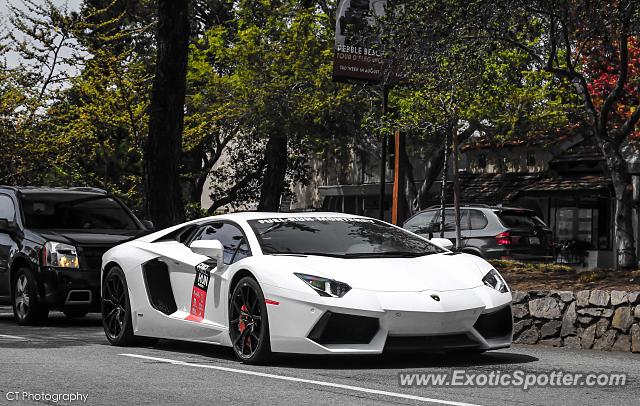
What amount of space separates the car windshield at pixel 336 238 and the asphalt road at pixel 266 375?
2.89 feet

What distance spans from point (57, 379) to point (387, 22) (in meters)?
10.3

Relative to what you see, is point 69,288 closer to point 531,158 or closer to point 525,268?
point 525,268

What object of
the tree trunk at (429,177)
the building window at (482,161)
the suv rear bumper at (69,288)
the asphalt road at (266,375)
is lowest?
the asphalt road at (266,375)

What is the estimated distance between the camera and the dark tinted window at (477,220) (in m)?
22.8

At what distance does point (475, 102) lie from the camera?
119ft

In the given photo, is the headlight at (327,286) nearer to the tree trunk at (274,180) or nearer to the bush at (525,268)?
the bush at (525,268)

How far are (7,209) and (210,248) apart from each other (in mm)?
6565

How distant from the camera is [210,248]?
9.84 m

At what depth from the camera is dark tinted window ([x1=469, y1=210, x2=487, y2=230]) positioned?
74.7 ft

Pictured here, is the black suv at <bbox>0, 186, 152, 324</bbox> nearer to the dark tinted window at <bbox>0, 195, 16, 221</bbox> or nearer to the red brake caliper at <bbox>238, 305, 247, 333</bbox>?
the dark tinted window at <bbox>0, 195, 16, 221</bbox>

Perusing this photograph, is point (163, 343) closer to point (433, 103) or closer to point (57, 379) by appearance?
point (57, 379)

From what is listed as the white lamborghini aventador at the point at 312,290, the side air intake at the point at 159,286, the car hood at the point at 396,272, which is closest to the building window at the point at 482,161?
the white lamborghini aventador at the point at 312,290

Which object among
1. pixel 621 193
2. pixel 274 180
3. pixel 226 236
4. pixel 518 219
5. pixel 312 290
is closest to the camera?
pixel 312 290

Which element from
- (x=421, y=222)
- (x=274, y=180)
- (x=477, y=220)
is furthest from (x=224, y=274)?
(x=274, y=180)
